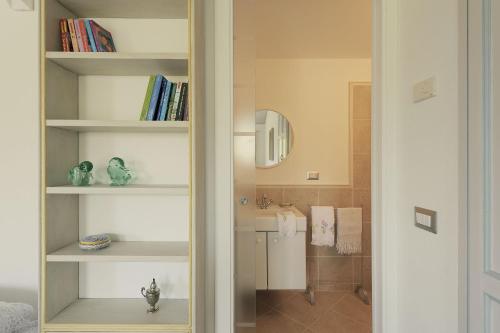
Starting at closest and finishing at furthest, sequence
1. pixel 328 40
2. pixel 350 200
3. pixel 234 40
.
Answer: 1. pixel 234 40
2. pixel 328 40
3. pixel 350 200

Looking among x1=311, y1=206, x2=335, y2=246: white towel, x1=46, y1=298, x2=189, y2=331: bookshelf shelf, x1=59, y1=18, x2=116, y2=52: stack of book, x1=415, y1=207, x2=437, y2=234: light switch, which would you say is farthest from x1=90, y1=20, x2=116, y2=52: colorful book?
x1=311, y1=206, x2=335, y2=246: white towel

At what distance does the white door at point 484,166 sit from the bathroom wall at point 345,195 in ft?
6.63

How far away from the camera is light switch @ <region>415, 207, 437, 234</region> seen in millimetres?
1130

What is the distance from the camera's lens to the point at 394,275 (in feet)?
4.65

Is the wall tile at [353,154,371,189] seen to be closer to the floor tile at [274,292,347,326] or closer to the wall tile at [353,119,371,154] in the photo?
the wall tile at [353,119,371,154]

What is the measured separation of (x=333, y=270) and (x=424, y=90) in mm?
2290

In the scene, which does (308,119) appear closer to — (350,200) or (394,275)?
(350,200)

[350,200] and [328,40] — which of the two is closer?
[328,40]

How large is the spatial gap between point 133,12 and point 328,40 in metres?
1.78

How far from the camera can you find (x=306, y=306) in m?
2.63

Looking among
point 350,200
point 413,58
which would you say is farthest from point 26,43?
point 350,200

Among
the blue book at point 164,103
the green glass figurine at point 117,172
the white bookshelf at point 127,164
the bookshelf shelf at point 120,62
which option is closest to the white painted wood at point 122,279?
the white bookshelf at point 127,164

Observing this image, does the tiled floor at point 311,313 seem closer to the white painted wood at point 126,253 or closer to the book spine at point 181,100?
the white painted wood at point 126,253

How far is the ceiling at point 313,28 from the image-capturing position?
202cm
